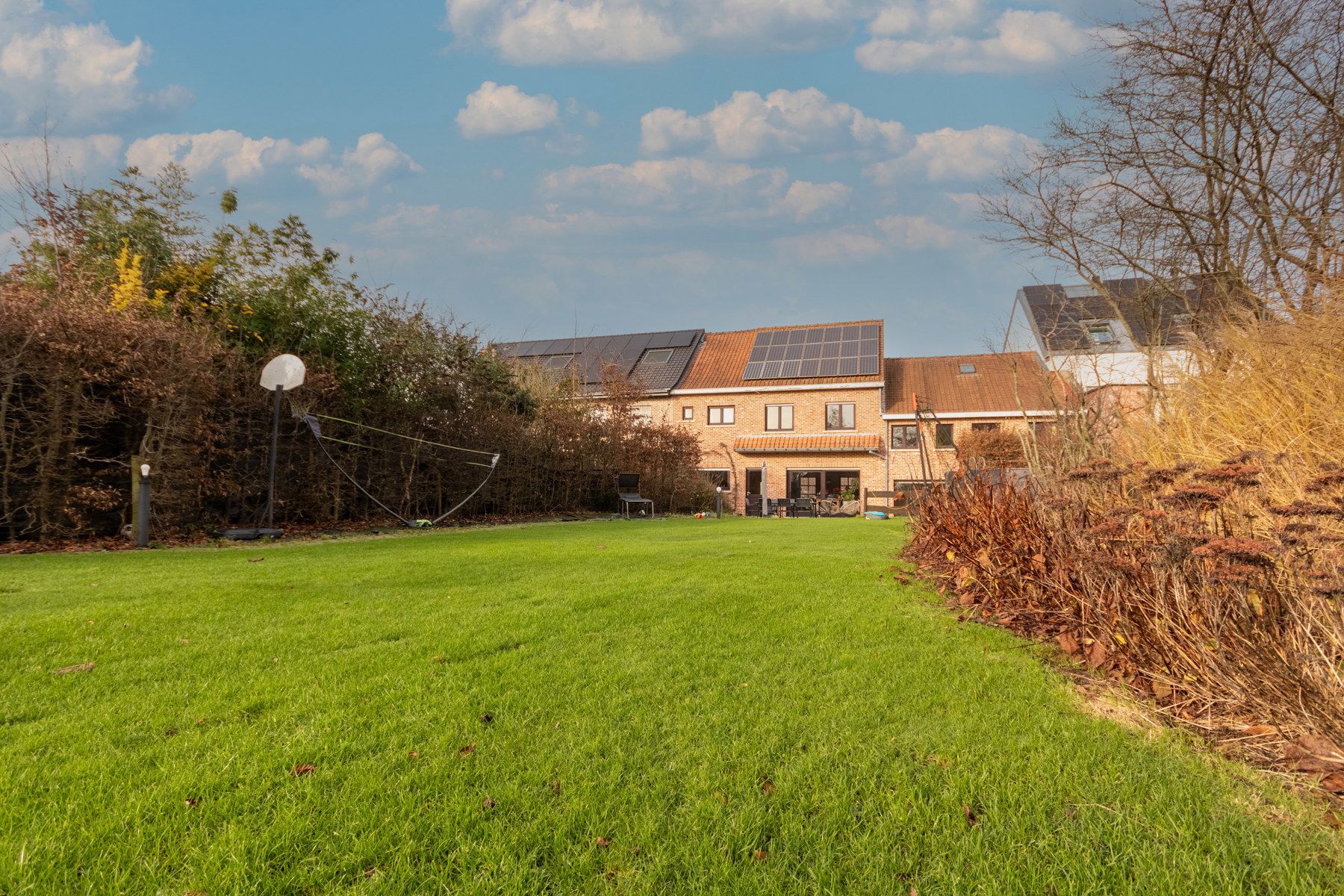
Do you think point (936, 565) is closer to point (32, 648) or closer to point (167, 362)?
point (32, 648)

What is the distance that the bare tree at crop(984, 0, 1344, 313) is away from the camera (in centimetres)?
827

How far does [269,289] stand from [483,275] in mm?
Answer: 8172

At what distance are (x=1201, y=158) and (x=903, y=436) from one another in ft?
55.4

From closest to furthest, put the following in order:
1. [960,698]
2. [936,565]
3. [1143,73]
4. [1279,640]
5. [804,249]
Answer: [1279,640], [960,698], [936,565], [1143,73], [804,249]

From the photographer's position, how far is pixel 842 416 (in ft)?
86.9

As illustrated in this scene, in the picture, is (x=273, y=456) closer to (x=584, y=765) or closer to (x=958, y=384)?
(x=584, y=765)

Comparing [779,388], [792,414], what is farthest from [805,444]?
[779,388]

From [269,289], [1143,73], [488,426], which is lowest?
[488,426]

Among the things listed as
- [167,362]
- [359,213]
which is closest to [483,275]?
[359,213]

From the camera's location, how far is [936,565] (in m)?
6.63

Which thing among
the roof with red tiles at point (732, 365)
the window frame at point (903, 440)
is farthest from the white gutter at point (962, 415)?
the roof with red tiles at point (732, 365)

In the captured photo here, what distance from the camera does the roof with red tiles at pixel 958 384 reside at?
973 inches

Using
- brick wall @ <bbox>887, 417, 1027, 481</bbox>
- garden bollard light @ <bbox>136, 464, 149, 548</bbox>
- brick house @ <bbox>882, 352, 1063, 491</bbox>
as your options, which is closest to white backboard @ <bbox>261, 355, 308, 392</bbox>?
garden bollard light @ <bbox>136, 464, 149, 548</bbox>

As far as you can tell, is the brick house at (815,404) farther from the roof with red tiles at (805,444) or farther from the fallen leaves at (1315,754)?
the fallen leaves at (1315,754)
